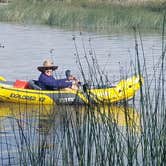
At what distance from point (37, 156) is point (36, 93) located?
8.75 meters

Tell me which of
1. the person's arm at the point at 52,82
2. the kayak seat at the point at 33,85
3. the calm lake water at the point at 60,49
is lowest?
the calm lake water at the point at 60,49

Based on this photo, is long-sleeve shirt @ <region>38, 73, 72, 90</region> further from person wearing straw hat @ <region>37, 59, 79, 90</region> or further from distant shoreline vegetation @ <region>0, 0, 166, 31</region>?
distant shoreline vegetation @ <region>0, 0, 166, 31</region>

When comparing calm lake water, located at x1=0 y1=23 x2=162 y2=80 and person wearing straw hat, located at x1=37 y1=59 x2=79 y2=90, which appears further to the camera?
calm lake water, located at x1=0 y1=23 x2=162 y2=80

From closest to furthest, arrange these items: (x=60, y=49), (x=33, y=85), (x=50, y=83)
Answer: (x=50, y=83) < (x=33, y=85) < (x=60, y=49)

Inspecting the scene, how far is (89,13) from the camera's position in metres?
30.5

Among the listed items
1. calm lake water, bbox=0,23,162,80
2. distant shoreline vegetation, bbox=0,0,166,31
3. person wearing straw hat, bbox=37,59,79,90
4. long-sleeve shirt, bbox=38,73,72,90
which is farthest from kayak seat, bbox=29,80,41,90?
distant shoreline vegetation, bbox=0,0,166,31

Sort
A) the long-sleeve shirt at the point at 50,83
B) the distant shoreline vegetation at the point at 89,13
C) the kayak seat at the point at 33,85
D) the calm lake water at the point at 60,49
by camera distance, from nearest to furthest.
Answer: the long-sleeve shirt at the point at 50,83
the kayak seat at the point at 33,85
the calm lake water at the point at 60,49
the distant shoreline vegetation at the point at 89,13

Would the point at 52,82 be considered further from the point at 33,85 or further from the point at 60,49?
the point at 60,49

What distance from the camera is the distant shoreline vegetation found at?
1137 inches

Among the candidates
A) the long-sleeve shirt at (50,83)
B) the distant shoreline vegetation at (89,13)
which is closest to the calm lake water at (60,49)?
the distant shoreline vegetation at (89,13)

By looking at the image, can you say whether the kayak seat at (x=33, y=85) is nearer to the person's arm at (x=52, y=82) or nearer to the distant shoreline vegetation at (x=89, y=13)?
the person's arm at (x=52, y=82)

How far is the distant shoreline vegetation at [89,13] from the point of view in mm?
28891

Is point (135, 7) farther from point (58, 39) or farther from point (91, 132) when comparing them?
point (91, 132)

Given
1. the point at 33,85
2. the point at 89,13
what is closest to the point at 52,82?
the point at 33,85
